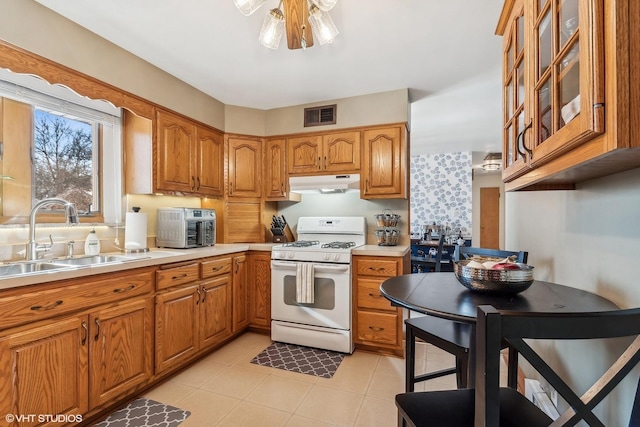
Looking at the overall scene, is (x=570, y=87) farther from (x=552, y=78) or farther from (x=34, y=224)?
(x=34, y=224)

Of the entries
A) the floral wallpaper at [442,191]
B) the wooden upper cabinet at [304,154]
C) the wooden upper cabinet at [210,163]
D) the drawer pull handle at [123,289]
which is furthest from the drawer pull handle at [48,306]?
the floral wallpaper at [442,191]

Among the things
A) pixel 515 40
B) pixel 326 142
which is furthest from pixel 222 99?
pixel 515 40

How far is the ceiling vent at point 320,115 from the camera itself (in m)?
3.26

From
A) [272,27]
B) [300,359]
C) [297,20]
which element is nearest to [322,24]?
[297,20]

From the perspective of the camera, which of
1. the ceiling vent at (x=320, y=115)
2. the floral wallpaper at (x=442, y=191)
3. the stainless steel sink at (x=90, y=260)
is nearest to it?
the stainless steel sink at (x=90, y=260)

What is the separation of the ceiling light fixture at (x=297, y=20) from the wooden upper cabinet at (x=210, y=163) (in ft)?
5.20

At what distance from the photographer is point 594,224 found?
1263 millimetres

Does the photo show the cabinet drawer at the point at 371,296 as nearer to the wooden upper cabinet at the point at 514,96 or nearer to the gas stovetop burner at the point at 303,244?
the gas stovetop burner at the point at 303,244

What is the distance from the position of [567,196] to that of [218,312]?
8.56ft

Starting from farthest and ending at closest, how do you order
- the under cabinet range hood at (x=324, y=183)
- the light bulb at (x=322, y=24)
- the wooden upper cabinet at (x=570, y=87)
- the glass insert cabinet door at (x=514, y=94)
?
the under cabinet range hood at (x=324, y=183) → the light bulb at (x=322, y=24) → the glass insert cabinet door at (x=514, y=94) → the wooden upper cabinet at (x=570, y=87)

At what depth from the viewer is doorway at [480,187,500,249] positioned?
25.3 ft

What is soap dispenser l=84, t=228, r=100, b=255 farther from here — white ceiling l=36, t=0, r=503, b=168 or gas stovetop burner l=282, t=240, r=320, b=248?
gas stovetop burner l=282, t=240, r=320, b=248

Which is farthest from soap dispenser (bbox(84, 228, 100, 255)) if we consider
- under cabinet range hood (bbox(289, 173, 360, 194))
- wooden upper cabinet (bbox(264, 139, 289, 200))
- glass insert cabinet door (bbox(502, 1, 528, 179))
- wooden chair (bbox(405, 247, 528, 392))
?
glass insert cabinet door (bbox(502, 1, 528, 179))

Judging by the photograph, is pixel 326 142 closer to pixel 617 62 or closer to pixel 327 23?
pixel 327 23
